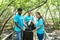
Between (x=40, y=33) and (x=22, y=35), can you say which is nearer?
(x=40, y=33)

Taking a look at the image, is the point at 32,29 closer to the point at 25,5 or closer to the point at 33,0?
the point at 25,5

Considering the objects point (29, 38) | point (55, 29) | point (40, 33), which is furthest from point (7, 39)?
point (55, 29)

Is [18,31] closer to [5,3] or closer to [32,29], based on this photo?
[32,29]

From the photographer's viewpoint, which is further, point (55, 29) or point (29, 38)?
point (55, 29)

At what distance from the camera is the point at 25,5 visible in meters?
18.4

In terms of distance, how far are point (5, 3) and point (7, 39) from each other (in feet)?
8.16

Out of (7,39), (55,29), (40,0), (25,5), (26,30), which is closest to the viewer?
(26,30)

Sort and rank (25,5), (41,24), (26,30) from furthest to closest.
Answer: (25,5) → (26,30) → (41,24)

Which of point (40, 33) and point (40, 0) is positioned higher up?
point (40, 0)

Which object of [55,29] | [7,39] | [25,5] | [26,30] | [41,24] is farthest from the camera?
[55,29]

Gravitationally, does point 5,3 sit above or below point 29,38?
above

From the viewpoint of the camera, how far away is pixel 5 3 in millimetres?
16891

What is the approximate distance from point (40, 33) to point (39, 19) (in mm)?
672

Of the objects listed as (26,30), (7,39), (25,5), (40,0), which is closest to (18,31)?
(26,30)
